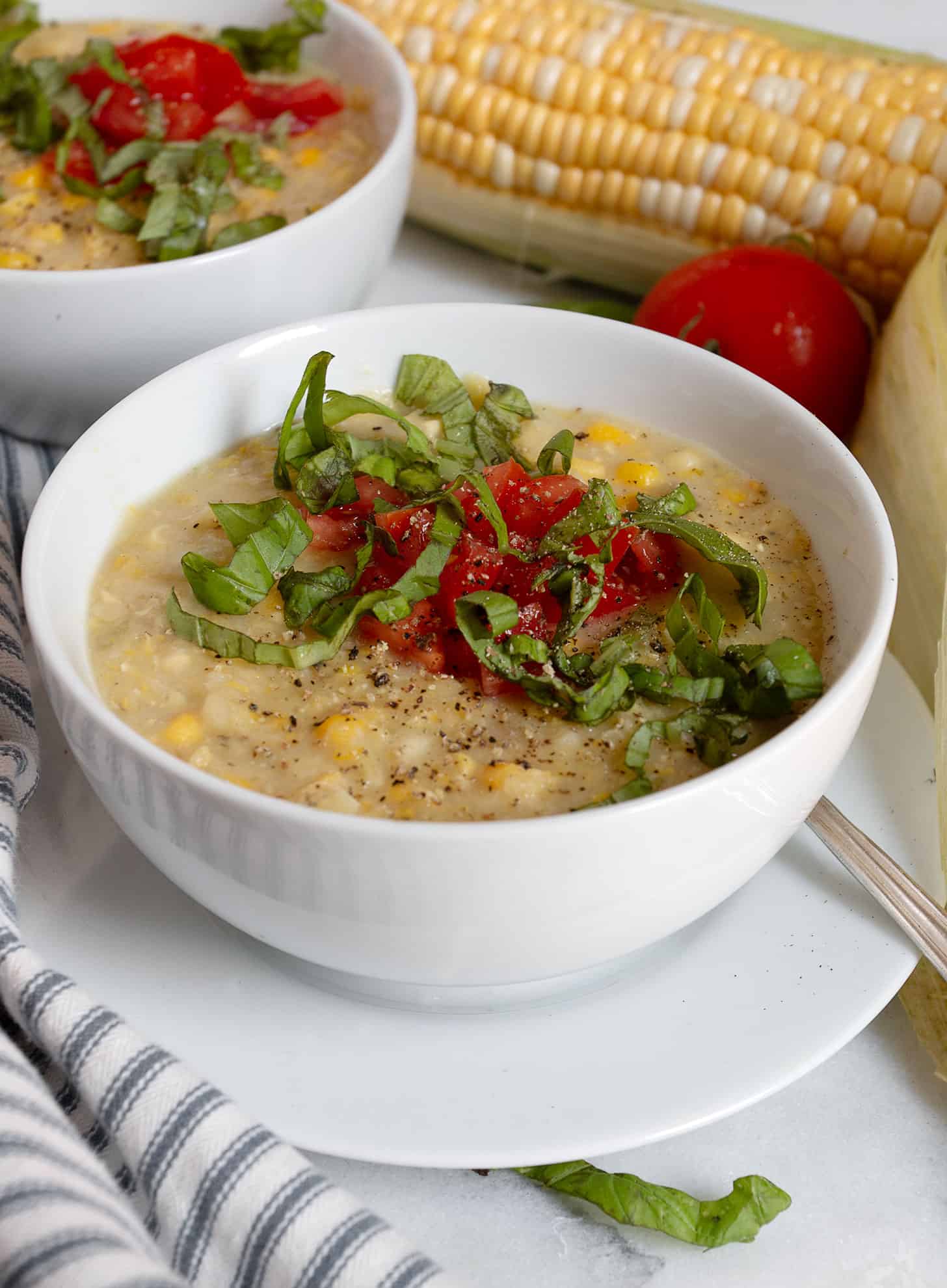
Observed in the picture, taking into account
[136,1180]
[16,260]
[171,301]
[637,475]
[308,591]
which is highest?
[637,475]

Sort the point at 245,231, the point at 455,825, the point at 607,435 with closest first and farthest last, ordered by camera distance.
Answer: the point at 455,825 < the point at 607,435 < the point at 245,231

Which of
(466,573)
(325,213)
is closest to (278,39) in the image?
(325,213)

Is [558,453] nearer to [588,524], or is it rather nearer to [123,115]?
[588,524]

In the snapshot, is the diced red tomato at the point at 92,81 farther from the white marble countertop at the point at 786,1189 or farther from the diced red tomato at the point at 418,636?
the white marble countertop at the point at 786,1189

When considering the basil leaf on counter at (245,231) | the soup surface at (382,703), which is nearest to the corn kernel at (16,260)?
the basil leaf on counter at (245,231)

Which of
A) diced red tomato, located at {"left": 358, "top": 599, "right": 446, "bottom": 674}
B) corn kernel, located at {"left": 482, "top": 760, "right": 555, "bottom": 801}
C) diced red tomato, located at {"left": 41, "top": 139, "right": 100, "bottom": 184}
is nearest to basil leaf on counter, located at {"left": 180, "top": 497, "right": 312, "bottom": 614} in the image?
diced red tomato, located at {"left": 358, "top": 599, "right": 446, "bottom": 674}

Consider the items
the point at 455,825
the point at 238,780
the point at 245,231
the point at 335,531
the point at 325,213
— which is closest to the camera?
the point at 455,825

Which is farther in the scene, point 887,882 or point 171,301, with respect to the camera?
point 171,301

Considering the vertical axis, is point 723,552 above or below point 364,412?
above
